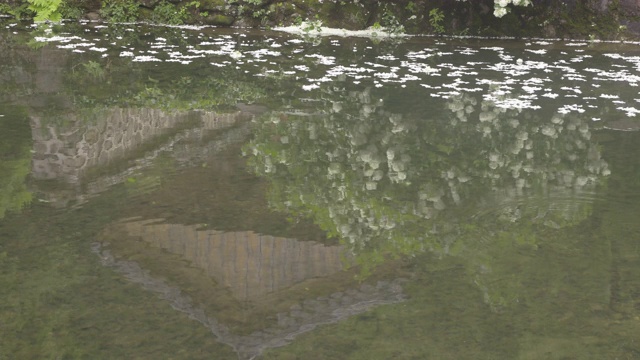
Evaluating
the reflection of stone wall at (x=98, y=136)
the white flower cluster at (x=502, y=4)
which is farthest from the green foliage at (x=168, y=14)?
the reflection of stone wall at (x=98, y=136)

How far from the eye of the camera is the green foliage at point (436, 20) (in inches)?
643

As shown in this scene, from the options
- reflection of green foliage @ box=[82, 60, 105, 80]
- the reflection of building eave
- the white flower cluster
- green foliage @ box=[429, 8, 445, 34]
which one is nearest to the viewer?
the reflection of building eave

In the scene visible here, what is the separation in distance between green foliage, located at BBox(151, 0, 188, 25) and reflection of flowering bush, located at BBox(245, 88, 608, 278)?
8328mm

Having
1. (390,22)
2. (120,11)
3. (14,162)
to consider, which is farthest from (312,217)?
(120,11)

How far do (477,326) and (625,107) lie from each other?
6688 mm

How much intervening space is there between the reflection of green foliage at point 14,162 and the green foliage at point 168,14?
894 cm

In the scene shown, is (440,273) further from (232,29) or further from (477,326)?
(232,29)

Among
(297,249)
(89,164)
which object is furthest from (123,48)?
(297,249)

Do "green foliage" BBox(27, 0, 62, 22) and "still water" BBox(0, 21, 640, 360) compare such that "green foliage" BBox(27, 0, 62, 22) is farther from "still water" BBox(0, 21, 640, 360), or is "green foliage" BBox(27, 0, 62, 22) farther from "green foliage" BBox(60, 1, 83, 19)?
"still water" BBox(0, 21, 640, 360)

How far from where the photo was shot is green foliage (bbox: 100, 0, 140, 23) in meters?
16.5

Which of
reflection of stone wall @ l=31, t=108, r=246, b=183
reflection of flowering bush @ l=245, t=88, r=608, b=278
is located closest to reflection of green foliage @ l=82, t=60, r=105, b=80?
reflection of stone wall @ l=31, t=108, r=246, b=183

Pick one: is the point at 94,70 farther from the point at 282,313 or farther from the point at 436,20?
the point at 436,20

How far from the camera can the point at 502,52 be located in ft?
46.8

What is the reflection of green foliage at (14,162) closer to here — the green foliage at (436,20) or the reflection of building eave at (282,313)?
the reflection of building eave at (282,313)
